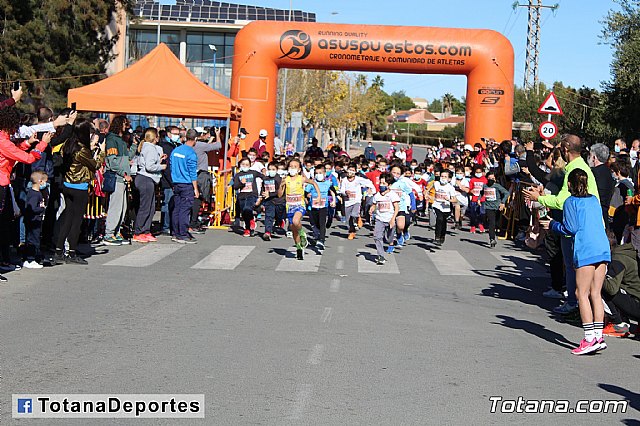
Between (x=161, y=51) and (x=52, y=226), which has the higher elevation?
(x=161, y=51)

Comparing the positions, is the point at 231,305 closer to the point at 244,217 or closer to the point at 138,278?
the point at 138,278

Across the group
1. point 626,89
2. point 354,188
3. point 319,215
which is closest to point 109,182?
point 319,215

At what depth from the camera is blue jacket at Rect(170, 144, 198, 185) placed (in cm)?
1664

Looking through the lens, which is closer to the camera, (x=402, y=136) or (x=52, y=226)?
(x=52, y=226)

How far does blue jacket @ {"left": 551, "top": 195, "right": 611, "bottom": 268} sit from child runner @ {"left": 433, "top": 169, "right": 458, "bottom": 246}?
8412 mm

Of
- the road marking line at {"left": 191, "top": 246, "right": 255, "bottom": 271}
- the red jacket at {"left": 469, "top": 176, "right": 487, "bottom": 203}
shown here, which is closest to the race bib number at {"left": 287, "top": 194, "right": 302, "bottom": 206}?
the road marking line at {"left": 191, "top": 246, "right": 255, "bottom": 271}

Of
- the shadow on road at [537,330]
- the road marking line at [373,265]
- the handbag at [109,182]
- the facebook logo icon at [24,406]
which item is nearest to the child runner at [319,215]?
the road marking line at [373,265]

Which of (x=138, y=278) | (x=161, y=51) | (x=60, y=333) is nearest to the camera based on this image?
(x=60, y=333)

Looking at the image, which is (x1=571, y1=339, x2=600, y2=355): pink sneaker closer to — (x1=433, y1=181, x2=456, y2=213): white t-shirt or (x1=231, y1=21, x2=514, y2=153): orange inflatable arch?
(x1=433, y1=181, x2=456, y2=213): white t-shirt

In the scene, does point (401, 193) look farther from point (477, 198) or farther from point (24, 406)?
point (24, 406)

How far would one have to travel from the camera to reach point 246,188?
17969mm

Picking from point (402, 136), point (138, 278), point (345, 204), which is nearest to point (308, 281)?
A: point (138, 278)

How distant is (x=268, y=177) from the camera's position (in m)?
17.8

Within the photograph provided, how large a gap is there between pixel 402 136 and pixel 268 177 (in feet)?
392
